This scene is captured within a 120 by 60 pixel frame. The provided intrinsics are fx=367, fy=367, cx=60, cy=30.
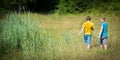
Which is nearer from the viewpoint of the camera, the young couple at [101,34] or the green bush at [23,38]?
the green bush at [23,38]

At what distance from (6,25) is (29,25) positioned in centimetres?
134

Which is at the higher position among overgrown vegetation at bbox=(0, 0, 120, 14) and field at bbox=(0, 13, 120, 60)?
field at bbox=(0, 13, 120, 60)

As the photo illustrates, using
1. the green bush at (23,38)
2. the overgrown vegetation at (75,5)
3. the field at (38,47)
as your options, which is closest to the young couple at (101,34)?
the field at (38,47)

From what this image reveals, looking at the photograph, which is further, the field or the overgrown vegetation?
the overgrown vegetation

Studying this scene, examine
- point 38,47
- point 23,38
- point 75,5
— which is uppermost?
point 23,38

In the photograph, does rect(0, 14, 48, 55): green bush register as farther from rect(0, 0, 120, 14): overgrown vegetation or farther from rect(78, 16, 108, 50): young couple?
rect(0, 0, 120, 14): overgrown vegetation

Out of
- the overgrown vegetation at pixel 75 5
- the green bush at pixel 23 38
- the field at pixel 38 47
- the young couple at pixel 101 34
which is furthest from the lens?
the overgrown vegetation at pixel 75 5

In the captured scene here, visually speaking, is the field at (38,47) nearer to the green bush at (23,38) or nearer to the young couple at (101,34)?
the green bush at (23,38)

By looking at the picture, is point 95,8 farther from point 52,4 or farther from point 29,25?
point 29,25

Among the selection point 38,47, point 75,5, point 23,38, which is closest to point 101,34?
point 38,47

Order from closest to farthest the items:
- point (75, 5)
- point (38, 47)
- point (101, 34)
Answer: point (38, 47)
point (101, 34)
point (75, 5)

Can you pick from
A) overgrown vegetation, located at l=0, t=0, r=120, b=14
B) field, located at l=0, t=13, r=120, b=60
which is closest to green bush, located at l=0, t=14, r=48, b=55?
field, located at l=0, t=13, r=120, b=60

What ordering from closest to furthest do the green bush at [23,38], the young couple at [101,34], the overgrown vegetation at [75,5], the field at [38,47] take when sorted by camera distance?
1. the field at [38,47]
2. the green bush at [23,38]
3. the young couple at [101,34]
4. the overgrown vegetation at [75,5]

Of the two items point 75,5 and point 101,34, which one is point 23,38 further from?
point 75,5
